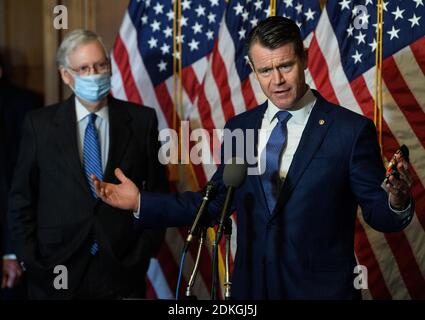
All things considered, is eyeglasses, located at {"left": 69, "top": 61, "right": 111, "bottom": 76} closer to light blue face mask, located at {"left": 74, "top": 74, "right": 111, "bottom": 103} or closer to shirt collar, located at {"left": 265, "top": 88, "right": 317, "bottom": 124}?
light blue face mask, located at {"left": 74, "top": 74, "right": 111, "bottom": 103}

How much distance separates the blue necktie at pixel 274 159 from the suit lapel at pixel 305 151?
0.19ft

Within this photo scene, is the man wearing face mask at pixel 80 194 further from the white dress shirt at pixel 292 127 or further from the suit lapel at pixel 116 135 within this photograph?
the white dress shirt at pixel 292 127

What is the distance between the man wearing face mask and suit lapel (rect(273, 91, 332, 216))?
1291 mm

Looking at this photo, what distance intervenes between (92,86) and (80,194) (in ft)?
1.81

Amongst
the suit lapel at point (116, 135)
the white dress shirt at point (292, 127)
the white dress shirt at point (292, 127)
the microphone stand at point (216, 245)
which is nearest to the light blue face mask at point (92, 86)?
the suit lapel at point (116, 135)

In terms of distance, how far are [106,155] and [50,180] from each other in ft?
1.01

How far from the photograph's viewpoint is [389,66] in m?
4.00

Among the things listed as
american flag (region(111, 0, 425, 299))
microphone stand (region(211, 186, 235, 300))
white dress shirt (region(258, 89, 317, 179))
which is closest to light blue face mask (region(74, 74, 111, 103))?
american flag (region(111, 0, 425, 299))

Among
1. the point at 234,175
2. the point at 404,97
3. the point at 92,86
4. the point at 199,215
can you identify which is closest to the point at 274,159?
the point at 234,175

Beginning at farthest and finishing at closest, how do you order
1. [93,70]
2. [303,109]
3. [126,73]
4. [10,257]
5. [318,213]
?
[126,73]
[10,257]
[93,70]
[303,109]
[318,213]

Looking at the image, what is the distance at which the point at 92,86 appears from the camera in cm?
414

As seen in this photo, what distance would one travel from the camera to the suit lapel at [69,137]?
13.4 ft

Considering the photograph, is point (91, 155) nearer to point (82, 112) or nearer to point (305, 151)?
point (82, 112)

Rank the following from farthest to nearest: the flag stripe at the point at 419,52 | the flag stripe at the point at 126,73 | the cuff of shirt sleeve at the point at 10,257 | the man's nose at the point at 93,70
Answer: the flag stripe at the point at 126,73, the cuff of shirt sleeve at the point at 10,257, the man's nose at the point at 93,70, the flag stripe at the point at 419,52
